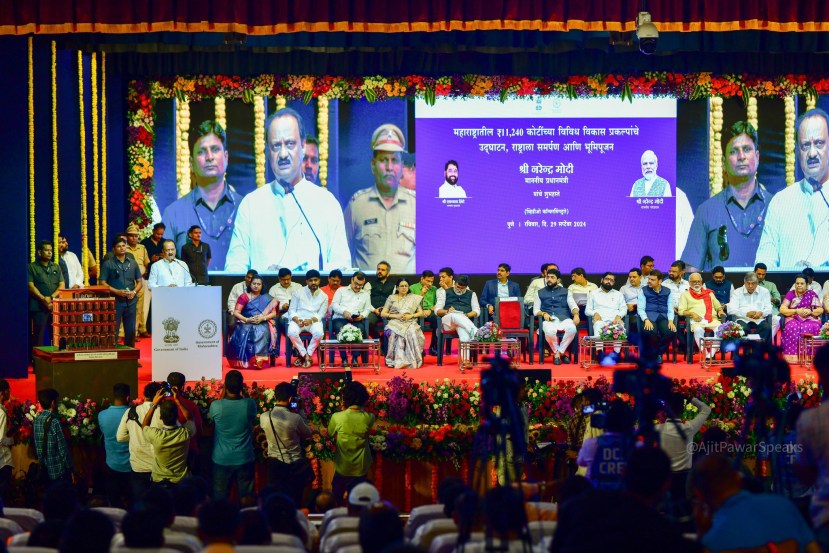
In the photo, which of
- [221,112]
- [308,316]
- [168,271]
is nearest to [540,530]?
[308,316]

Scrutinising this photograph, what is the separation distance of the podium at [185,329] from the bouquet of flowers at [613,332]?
4.36 metres

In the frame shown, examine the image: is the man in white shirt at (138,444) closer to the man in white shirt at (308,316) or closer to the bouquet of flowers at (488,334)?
the man in white shirt at (308,316)

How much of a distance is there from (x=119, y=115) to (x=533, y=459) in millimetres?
9310

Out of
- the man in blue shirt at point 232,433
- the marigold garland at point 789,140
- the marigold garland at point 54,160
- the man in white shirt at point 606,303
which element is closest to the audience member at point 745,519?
the man in blue shirt at point 232,433

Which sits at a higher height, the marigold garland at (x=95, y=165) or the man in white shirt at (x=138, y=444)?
the marigold garland at (x=95, y=165)

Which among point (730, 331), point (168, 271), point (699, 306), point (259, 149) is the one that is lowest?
point (730, 331)

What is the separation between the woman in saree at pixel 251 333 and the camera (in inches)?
502

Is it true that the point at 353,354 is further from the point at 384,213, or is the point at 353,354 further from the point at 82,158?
the point at 82,158

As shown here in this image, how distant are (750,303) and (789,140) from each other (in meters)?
3.79

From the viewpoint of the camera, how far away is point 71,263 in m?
13.2

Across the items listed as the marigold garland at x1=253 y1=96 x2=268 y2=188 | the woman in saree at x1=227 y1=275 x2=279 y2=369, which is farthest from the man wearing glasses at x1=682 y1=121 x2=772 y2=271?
the woman in saree at x1=227 y1=275 x2=279 y2=369

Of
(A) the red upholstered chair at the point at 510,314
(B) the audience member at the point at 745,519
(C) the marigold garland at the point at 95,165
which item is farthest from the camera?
(C) the marigold garland at the point at 95,165

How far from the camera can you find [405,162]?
16.1 m

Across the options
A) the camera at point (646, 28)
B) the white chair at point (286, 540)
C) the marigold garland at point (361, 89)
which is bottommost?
the white chair at point (286, 540)
